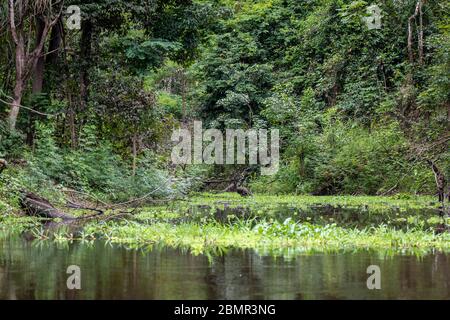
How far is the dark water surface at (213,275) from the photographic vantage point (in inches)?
204

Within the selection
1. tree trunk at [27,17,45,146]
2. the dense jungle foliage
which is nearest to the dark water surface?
the dense jungle foliage

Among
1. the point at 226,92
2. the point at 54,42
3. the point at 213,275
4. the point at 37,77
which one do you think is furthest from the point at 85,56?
the point at 213,275

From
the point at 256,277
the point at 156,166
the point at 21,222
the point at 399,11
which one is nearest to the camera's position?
the point at 256,277

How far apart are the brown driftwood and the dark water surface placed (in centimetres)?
534

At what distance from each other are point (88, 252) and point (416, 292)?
4.27 meters

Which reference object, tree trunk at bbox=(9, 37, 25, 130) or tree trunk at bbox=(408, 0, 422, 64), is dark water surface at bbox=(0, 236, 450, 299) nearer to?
tree trunk at bbox=(9, 37, 25, 130)

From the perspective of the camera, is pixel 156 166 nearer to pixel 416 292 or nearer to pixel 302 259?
pixel 302 259

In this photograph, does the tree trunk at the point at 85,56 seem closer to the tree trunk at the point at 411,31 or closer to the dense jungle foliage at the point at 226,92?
the dense jungle foliage at the point at 226,92

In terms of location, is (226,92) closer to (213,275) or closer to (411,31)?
(411,31)

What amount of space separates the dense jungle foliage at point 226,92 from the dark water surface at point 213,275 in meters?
6.72

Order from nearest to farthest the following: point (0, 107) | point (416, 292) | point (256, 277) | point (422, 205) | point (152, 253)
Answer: point (416, 292) → point (256, 277) → point (152, 253) → point (422, 205) → point (0, 107)
